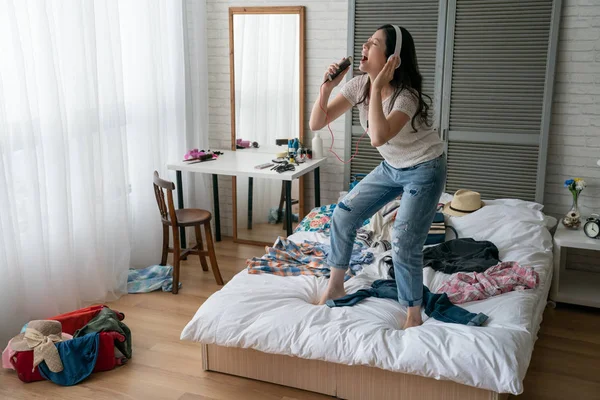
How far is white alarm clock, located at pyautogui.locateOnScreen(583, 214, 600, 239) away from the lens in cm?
370

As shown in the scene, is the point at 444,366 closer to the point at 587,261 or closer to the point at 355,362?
the point at 355,362

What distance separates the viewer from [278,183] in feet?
15.8

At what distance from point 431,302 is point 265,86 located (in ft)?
7.90

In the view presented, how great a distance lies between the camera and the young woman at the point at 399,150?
2557 mm

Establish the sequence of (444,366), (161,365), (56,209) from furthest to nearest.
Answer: (56,209) → (161,365) → (444,366)

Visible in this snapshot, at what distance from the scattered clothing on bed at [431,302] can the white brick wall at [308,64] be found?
1.74m

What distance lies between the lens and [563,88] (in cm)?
407

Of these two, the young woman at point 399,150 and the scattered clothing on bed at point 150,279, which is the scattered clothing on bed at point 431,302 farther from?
the scattered clothing on bed at point 150,279

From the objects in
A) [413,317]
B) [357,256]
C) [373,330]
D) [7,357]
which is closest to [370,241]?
[357,256]

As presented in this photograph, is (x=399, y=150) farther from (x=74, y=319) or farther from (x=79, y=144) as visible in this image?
(x=79, y=144)

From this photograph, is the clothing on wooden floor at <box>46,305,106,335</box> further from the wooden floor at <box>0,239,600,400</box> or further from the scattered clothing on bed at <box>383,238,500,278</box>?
the scattered clothing on bed at <box>383,238,500,278</box>

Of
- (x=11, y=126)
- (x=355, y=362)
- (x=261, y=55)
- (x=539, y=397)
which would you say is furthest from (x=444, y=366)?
(x=261, y=55)

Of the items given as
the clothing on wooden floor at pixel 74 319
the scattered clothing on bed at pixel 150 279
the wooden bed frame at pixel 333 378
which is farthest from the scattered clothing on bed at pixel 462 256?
the clothing on wooden floor at pixel 74 319

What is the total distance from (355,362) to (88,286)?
1.88 m
